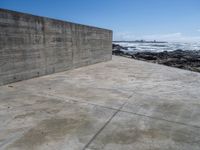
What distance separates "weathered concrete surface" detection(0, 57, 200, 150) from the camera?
193 cm

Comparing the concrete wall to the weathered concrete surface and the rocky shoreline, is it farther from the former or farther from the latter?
the rocky shoreline

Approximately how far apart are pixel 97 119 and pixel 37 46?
3.92 metres

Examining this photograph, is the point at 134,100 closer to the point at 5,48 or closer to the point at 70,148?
the point at 70,148

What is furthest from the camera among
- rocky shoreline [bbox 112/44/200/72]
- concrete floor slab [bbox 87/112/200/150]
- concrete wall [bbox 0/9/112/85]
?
rocky shoreline [bbox 112/44/200/72]

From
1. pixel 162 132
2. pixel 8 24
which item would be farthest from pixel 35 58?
pixel 162 132

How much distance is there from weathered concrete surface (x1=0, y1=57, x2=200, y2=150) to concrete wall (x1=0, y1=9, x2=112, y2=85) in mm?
1008

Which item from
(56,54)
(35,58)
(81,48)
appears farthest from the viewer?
(81,48)

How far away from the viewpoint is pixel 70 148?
5.96ft

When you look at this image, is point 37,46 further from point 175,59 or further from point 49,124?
point 175,59

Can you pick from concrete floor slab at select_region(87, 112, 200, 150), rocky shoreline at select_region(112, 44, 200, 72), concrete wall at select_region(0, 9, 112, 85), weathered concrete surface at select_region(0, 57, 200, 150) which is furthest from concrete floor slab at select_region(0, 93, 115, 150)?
rocky shoreline at select_region(112, 44, 200, 72)

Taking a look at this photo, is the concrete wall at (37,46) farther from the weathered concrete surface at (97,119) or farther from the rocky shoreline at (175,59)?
the rocky shoreline at (175,59)

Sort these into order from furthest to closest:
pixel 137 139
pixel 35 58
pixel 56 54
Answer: pixel 56 54, pixel 35 58, pixel 137 139

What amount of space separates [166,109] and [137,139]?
4.22 feet

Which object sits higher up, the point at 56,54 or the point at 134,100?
the point at 56,54
